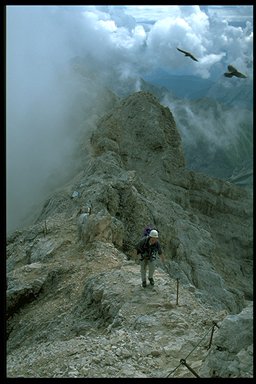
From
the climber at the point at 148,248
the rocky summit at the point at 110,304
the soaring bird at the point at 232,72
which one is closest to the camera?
the rocky summit at the point at 110,304

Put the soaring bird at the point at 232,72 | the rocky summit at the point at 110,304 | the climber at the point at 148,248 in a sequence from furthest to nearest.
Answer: the climber at the point at 148,248
the soaring bird at the point at 232,72
the rocky summit at the point at 110,304

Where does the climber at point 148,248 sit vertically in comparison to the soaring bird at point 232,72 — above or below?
below

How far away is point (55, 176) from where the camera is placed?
77.1 meters

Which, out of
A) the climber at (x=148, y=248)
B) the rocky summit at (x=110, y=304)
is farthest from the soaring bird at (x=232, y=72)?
the rocky summit at (x=110, y=304)

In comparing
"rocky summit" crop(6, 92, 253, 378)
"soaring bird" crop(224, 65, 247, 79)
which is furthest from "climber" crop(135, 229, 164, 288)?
"soaring bird" crop(224, 65, 247, 79)

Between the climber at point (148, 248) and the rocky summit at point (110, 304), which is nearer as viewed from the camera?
the rocky summit at point (110, 304)

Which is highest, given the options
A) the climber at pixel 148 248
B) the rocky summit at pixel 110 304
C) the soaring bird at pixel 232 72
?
the soaring bird at pixel 232 72

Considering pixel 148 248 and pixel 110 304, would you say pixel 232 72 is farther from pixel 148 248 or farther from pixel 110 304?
pixel 110 304

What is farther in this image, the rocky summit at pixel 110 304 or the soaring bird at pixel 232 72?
the soaring bird at pixel 232 72

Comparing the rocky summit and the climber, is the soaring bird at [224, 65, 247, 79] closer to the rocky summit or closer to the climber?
the climber

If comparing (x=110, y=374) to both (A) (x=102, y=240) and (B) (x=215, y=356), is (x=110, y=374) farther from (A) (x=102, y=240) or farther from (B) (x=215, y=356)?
(A) (x=102, y=240)

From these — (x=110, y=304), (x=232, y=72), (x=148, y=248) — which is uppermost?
(x=232, y=72)

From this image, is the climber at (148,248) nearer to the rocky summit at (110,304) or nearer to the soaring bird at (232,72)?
the rocky summit at (110,304)

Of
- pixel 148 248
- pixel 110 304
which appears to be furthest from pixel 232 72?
pixel 110 304
